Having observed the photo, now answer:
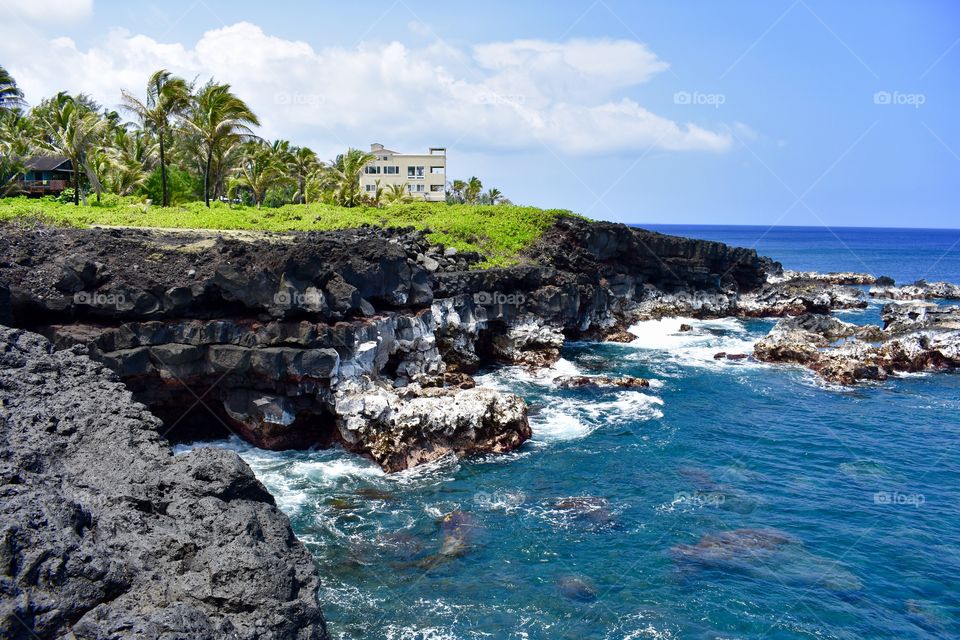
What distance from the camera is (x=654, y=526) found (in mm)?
23500

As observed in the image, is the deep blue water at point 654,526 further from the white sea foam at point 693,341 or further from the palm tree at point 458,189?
the palm tree at point 458,189

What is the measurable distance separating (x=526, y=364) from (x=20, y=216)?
31.5 metres

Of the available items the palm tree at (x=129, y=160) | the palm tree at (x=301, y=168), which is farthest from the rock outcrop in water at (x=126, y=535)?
the palm tree at (x=301, y=168)

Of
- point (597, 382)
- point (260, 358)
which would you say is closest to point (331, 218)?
point (597, 382)

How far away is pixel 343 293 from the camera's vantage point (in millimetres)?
31344

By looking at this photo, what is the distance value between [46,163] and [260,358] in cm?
5520

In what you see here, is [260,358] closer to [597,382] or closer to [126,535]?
[126,535]

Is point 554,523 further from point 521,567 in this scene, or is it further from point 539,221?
point 539,221

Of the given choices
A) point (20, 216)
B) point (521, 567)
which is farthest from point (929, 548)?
point (20, 216)

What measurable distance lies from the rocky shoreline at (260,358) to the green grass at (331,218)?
9.76 ft

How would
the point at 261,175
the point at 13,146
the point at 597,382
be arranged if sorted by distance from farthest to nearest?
the point at 261,175
the point at 13,146
the point at 597,382

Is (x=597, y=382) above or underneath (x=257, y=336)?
underneath

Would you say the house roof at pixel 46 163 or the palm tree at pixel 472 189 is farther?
the palm tree at pixel 472 189

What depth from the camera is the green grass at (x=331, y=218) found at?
42866 mm
